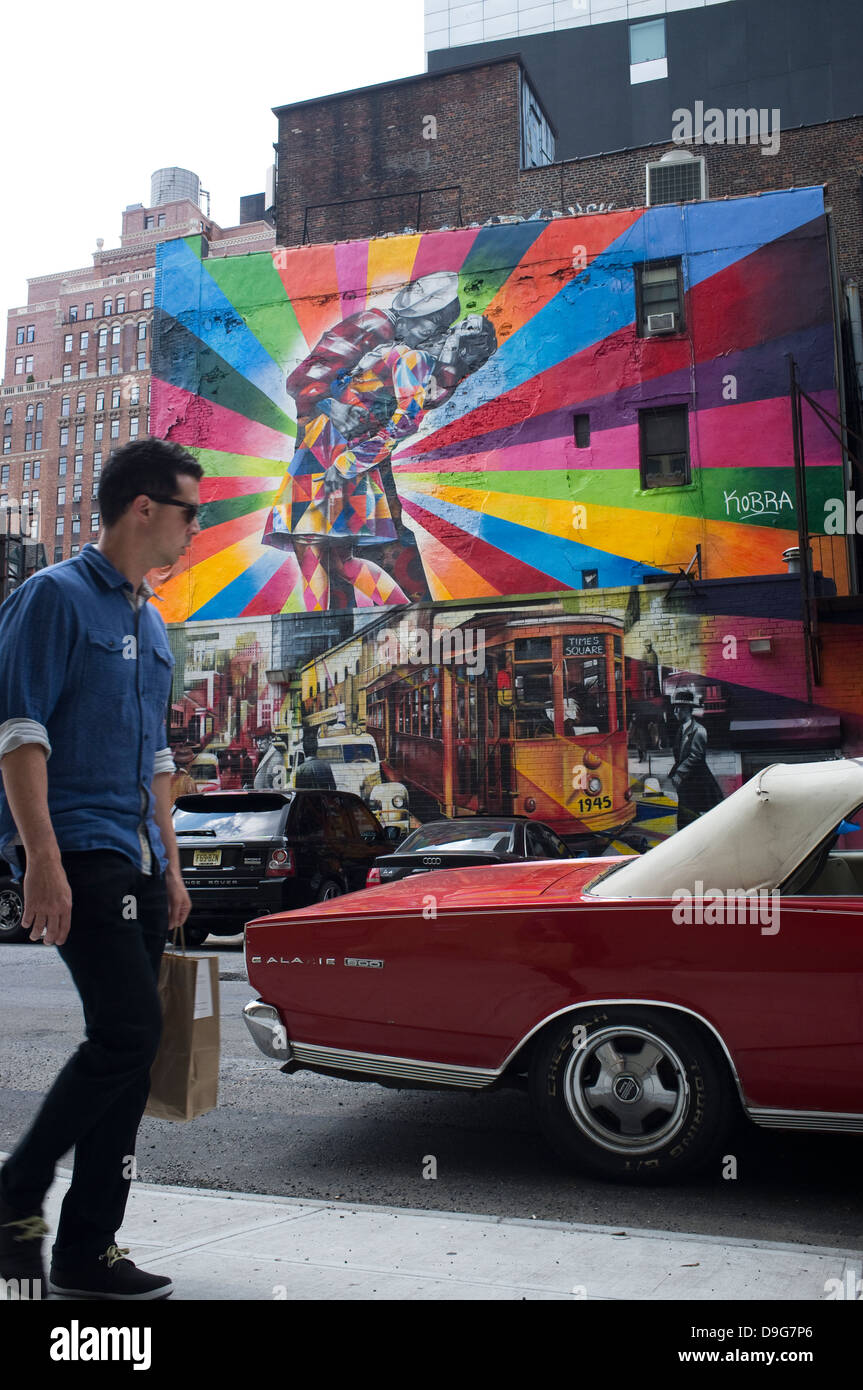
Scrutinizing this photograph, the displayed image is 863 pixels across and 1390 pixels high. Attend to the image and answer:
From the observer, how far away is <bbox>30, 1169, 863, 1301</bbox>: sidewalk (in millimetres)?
2906

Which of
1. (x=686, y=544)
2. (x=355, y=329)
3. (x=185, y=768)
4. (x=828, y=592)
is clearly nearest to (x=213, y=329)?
(x=355, y=329)

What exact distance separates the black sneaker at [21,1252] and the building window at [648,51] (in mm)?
41851

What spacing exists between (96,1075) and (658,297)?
20571mm

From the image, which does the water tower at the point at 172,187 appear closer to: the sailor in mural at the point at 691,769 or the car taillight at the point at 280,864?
the sailor in mural at the point at 691,769

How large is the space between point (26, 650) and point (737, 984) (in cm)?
248

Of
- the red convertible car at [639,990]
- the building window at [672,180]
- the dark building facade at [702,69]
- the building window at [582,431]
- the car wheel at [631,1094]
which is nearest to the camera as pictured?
the red convertible car at [639,990]

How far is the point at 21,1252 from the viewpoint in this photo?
2.62 meters

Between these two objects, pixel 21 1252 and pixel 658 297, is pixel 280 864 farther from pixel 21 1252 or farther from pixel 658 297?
pixel 658 297

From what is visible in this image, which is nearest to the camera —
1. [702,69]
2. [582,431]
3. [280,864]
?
[280,864]

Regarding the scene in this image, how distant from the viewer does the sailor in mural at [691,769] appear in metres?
18.5

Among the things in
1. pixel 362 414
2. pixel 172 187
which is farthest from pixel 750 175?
pixel 172 187

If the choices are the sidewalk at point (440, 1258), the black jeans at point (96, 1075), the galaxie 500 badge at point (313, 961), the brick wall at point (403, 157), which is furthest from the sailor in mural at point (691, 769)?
the black jeans at point (96, 1075)
